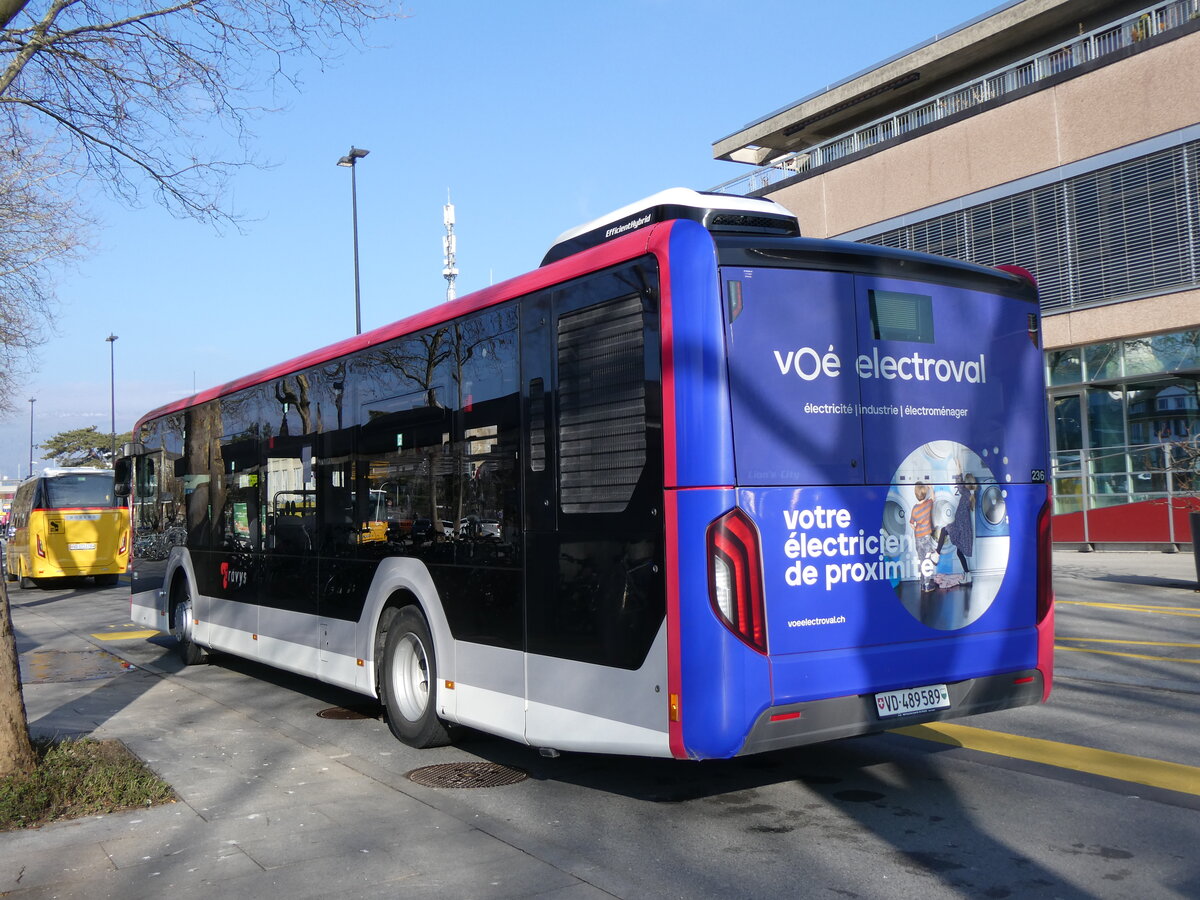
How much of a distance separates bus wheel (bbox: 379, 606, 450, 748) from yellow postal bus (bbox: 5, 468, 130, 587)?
2155 cm

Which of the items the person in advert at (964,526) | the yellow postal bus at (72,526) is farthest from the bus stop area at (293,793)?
the yellow postal bus at (72,526)

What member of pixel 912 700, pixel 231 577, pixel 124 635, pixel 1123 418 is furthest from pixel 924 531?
pixel 1123 418

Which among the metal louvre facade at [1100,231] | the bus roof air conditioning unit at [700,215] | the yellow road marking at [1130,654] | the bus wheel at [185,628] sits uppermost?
the metal louvre facade at [1100,231]

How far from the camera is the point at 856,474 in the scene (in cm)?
597

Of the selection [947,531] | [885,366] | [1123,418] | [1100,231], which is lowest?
[947,531]

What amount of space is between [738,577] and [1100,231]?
23.5 m

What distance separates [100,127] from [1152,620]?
13.2 metres

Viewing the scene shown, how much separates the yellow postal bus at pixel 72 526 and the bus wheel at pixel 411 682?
21.6 meters

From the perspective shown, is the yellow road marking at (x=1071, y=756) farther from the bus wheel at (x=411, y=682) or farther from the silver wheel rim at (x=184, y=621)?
the silver wheel rim at (x=184, y=621)

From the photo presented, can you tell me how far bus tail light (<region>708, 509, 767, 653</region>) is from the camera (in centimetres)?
544

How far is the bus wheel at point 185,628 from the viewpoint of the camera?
12898 mm

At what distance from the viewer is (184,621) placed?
13086 millimetres

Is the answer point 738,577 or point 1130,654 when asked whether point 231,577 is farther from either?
point 1130,654

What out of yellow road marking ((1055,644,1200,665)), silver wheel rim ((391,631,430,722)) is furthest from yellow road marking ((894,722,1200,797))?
yellow road marking ((1055,644,1200,665))
